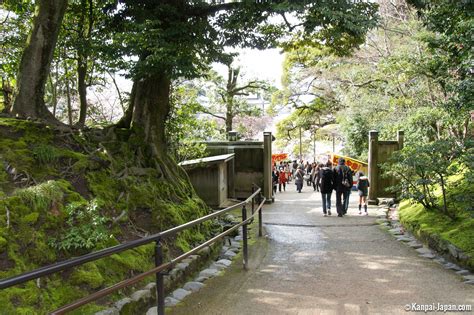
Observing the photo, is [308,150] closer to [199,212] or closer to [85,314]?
[199,212]

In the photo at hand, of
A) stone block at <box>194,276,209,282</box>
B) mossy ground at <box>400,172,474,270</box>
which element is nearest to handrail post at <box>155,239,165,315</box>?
stone block at <box>194,276,209,282</box>

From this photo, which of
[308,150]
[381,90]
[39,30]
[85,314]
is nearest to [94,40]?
[39,30]

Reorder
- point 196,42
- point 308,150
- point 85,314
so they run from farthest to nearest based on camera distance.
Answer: point 308,150 → point 196,42 → point 85,314

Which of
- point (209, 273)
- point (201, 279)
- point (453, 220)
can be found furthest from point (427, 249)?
point (201, 279)

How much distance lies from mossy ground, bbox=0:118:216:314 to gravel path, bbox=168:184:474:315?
96 cm

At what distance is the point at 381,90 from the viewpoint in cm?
1568

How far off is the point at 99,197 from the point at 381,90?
13.0 metres

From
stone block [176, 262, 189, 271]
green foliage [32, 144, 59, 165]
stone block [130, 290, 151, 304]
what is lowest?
stone block [130, 290, 151, 304]

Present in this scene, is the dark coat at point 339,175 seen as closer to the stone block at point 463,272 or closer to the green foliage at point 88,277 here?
the stone block at point 463,272

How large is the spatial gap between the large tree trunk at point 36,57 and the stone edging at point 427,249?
6.67m

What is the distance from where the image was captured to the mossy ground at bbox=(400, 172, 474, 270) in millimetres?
5832

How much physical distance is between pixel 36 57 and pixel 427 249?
7.14 m

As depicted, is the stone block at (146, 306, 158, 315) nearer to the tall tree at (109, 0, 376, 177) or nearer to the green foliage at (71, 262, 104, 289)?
the green foliage at (71, 262, 104, 289)

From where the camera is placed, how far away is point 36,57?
21.3 feet
